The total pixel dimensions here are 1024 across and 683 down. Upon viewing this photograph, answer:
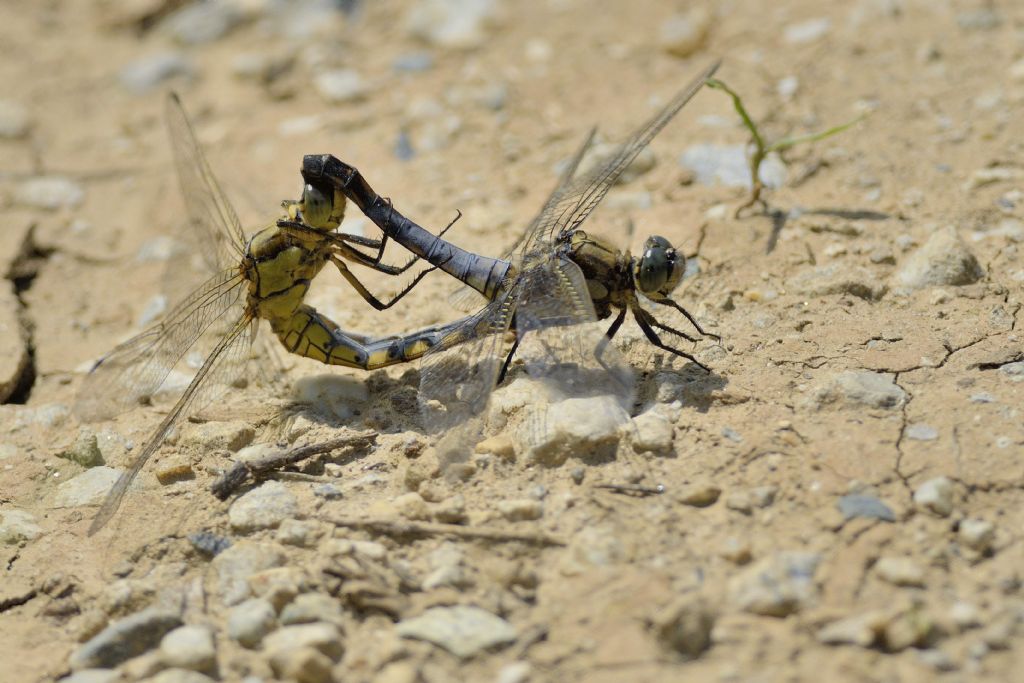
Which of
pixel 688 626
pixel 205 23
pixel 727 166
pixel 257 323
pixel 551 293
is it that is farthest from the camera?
pixel 205 23

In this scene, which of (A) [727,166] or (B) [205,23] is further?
(B) [205,23]

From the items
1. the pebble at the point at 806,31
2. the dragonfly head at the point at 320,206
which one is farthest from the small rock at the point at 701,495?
the pebble at the point at 806,31

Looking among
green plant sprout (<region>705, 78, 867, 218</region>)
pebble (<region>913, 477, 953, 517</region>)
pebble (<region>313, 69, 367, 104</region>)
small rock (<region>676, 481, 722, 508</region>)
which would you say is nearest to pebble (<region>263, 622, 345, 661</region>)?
small rock (<region>676, 481, 722, 508</region>)

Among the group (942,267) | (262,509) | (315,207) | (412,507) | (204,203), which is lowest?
(412,507)

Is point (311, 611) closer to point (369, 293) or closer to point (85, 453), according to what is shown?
point (85, 453)

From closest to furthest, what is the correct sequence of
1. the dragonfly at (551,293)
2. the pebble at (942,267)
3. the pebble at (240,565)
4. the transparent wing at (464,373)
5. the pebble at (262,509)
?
the pebble at (240,565) < the pebble at (262,509) < the transparent wing at (464,373) < the dragonfly at (551,293) < the pebble at (942,267)

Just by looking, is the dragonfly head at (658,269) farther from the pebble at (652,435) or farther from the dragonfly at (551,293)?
the pebble at (652,435)

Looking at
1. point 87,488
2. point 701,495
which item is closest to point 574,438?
point 701,495

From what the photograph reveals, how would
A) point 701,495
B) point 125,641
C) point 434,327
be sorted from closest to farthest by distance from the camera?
point 125,641
point 701,495
point 434,327
